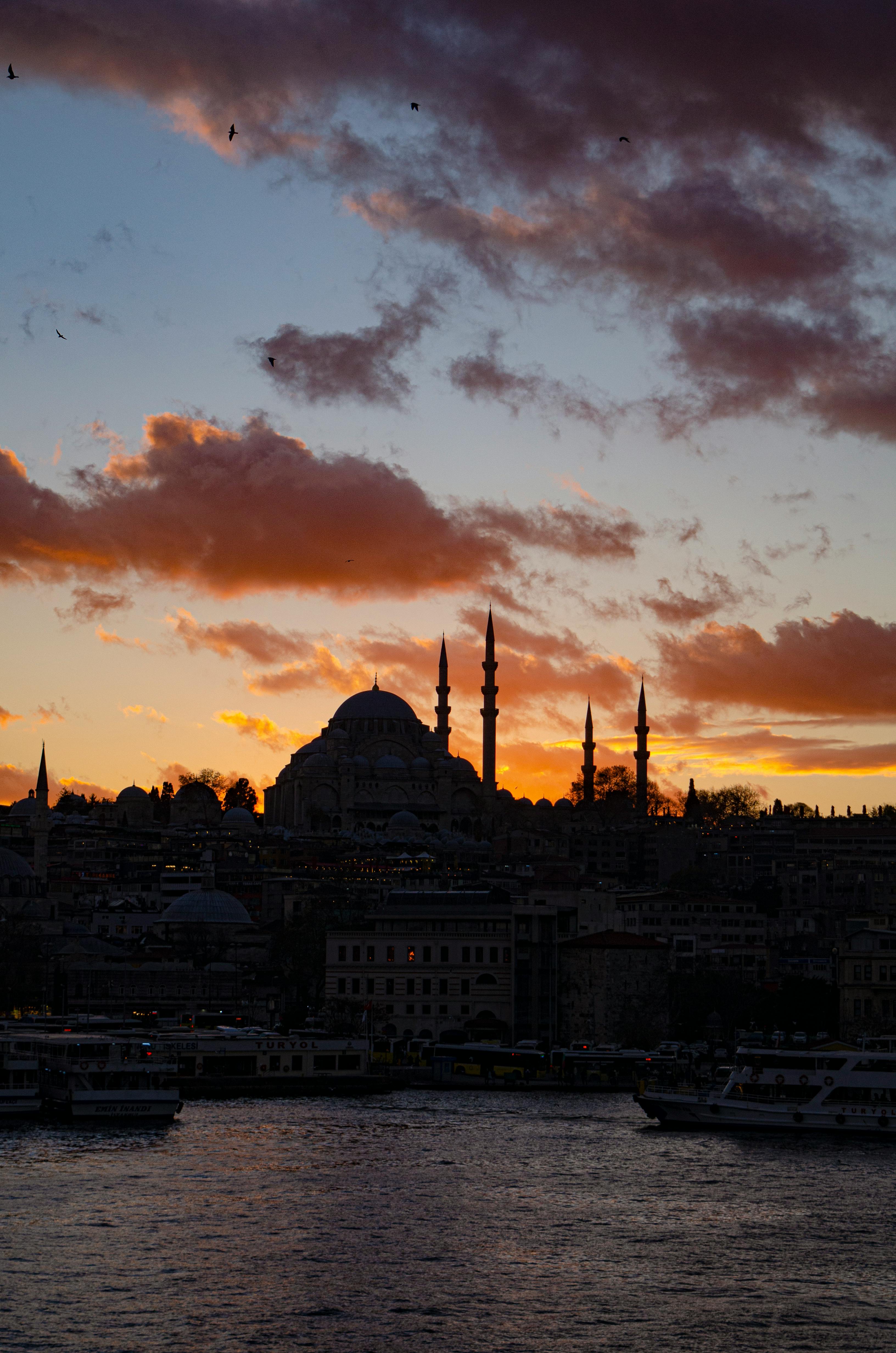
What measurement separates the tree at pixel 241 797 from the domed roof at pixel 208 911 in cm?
7015

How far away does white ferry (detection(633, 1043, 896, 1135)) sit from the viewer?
50.4 metres

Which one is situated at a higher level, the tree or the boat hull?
the tree

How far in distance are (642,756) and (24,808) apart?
46.2m

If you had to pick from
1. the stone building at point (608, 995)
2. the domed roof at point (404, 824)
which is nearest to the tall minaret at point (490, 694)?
the domed roof at point (404, 824)

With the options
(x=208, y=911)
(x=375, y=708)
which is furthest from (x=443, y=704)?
(x=208, y=911)

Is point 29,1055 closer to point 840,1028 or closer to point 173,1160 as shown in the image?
point 173,1160

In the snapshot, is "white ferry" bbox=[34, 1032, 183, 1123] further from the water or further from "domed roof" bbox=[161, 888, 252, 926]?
"domed roof" bbox=[161, 888, 252, 926]

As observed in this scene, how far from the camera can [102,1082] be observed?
5091cm

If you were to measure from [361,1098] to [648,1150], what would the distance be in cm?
1323

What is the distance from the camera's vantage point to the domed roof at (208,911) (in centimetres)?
9481

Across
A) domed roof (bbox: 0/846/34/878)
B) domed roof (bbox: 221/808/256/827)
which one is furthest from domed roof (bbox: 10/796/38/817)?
domed roof (bbox: 0/846/34/878)

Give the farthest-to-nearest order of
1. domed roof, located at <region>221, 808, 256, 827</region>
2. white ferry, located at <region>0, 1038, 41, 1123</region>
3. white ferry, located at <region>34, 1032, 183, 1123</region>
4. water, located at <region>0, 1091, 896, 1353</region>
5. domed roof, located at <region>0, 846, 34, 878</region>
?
domed roof, located at <region>221, 808, 256, 827</region> → domed roof, located at <region>0, 846, 34, 878</region> → white ferry, located at <region>0, 1038, 41, 1123</region> → white ferry, located at <region>34, 1032, 183, 1123</region> → water, located at <region>0, 1091, 896, 1353</region>

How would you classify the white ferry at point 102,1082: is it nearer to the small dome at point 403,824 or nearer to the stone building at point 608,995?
the stone building at point 608,995

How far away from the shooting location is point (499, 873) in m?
120
